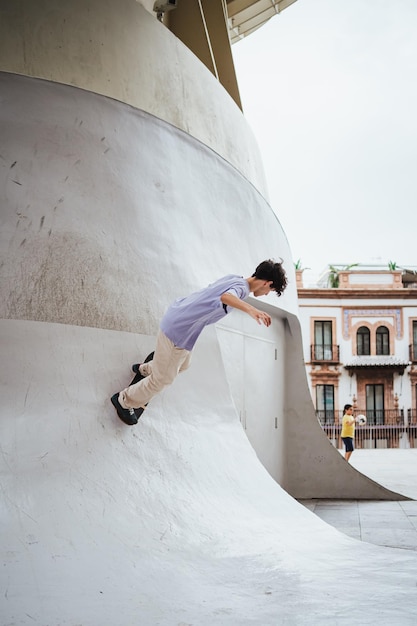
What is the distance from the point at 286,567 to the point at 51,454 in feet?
5.50

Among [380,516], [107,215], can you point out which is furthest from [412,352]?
[107,215]

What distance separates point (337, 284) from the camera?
142ft

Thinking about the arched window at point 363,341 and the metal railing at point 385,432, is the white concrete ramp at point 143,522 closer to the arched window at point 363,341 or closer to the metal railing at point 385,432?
the metal railing at point 385,432

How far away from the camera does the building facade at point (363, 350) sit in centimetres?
3962

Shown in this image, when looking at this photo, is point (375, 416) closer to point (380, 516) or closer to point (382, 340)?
point (382, 340)

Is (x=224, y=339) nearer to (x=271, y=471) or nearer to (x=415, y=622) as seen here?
(x=271, y=471)

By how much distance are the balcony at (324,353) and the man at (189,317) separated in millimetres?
35905

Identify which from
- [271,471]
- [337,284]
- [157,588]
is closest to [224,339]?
[271,471]

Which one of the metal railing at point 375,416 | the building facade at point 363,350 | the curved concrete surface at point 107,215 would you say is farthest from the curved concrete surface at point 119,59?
the metal railing at point 375,416

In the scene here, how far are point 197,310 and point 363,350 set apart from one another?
37.6 meters

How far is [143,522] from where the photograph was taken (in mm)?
4133

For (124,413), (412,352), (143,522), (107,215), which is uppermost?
(107,215)

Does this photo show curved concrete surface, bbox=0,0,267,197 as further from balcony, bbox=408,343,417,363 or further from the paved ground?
balcony, bbox=408,343,417,363

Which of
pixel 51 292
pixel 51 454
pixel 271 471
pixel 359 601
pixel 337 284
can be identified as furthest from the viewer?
pixel 337 284
